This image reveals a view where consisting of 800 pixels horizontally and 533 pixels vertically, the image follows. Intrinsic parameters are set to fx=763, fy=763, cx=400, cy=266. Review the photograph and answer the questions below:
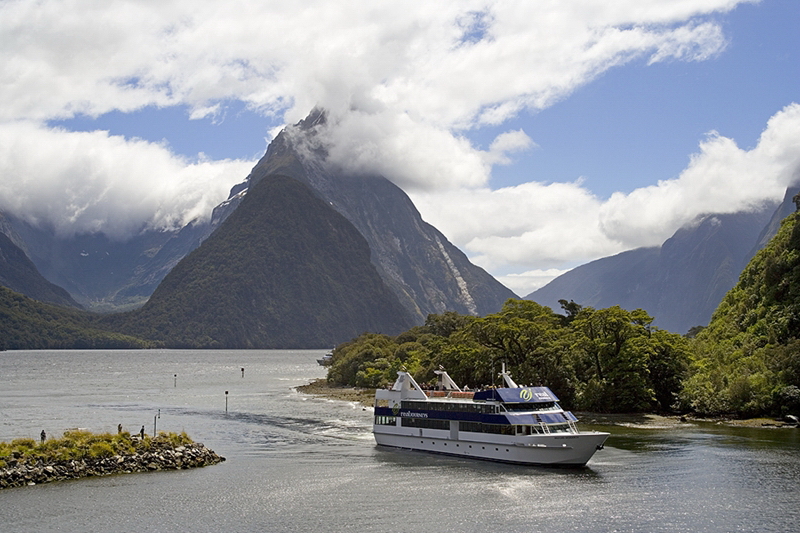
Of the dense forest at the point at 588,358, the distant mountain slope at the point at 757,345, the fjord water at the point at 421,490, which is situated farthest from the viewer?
the dense forest at the point at 588,358

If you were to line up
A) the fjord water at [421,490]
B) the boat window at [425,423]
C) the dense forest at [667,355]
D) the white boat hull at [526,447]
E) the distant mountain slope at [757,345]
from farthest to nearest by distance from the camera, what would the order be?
1. the dense forest at [667,355]
2. the distant mountain slope at [757,345]
3. the boat window at [425,423]
4. the white boat hull at [526,447]
5. the fjord water at [421,490]

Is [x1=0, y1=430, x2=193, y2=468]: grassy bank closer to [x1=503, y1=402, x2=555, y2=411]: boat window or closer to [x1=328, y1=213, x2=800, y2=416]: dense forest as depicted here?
[x1=503, y1=402, x2=555, y2=411]: boat window

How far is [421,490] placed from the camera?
189ft

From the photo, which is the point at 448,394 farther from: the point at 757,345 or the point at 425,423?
the point at 757,345

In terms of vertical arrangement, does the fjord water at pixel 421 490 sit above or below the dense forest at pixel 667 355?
below

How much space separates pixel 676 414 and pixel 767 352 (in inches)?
571

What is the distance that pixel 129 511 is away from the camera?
166 feet

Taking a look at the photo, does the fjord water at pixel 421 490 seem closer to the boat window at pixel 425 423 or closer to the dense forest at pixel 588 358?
the boat window at pixel 425 423

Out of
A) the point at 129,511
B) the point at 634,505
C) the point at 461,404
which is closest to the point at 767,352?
the point at 461,404

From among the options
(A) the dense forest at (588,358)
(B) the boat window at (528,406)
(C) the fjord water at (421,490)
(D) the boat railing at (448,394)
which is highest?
(A) the dense forest at (588,358)

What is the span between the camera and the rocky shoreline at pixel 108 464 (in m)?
56.3

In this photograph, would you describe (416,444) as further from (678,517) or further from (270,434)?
(678,517)

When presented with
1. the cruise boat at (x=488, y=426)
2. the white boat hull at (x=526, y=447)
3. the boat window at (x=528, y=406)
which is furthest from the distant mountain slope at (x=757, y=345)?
the white boat hull at (x=526, y=447)

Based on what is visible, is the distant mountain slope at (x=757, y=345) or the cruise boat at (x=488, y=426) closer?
the cruise boat at (x=488, y=426)
